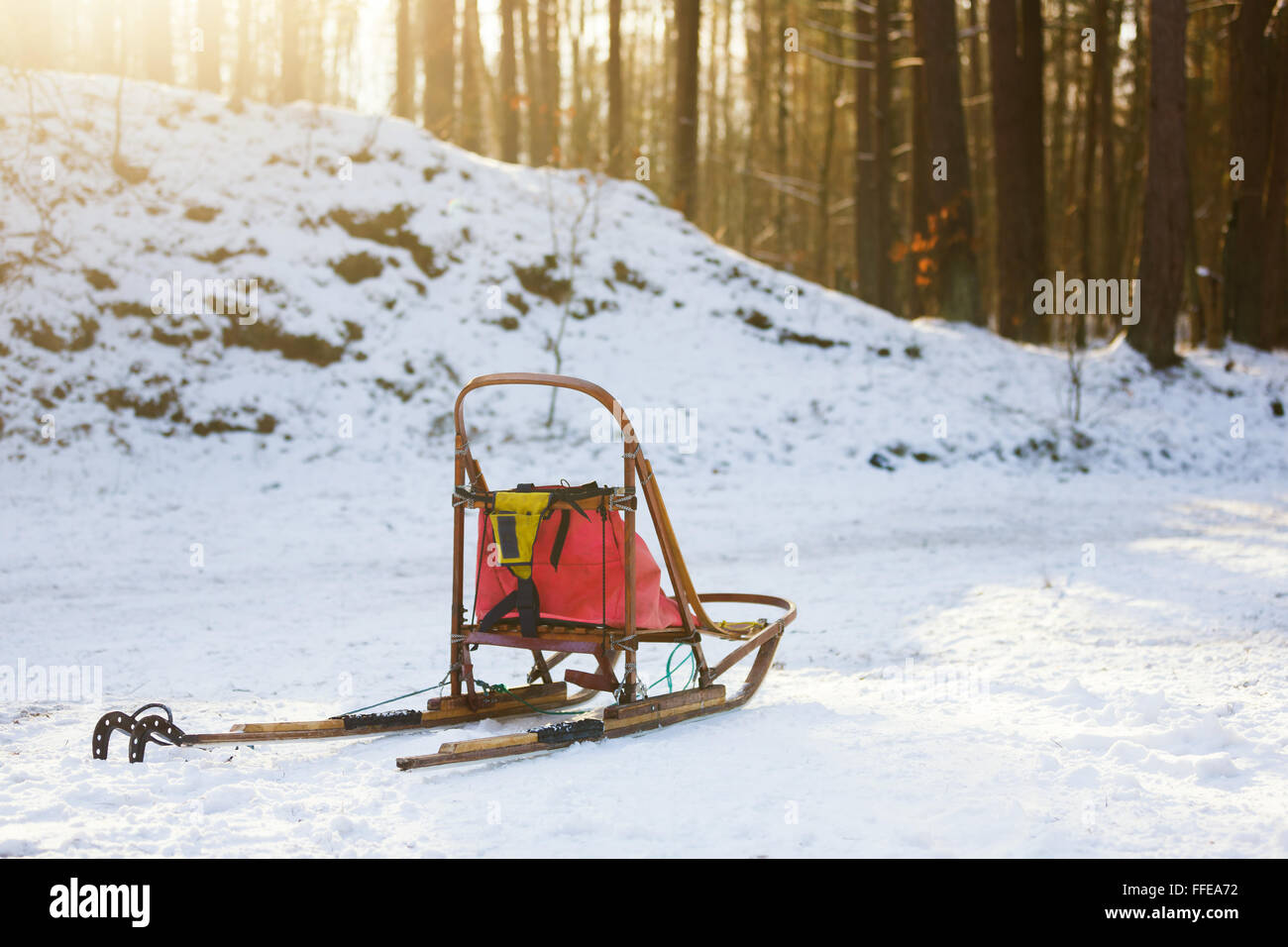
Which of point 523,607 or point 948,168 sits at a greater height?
point 948,168

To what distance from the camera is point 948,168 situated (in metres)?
16.1

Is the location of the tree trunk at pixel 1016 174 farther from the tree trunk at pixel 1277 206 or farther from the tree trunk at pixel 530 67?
the tree trunk at pixel 530 67

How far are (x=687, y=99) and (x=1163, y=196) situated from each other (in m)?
8.55

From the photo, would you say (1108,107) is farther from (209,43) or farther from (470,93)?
(209,43)

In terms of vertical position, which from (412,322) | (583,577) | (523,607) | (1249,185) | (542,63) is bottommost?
(523,607)

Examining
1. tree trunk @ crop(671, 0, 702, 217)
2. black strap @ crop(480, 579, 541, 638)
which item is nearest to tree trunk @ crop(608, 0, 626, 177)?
tree trunk @ crop(671, 0, 702, 217)

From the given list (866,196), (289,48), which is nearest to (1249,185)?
(866,196)

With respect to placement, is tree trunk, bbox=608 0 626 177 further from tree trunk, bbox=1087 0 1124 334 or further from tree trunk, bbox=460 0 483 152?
tree trunk, bbox=1087 0 1124 334

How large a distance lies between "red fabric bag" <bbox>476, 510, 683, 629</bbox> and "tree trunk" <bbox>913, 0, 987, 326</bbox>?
13.6 meters

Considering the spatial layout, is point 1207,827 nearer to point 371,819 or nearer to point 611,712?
point 611,712

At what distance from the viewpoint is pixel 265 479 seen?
10.3m

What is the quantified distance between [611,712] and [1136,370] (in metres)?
13.5

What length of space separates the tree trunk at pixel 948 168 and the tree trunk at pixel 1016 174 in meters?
0.70
